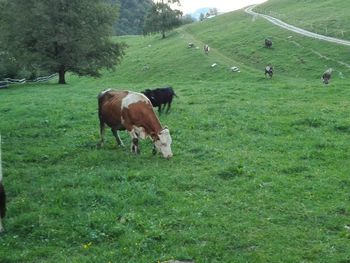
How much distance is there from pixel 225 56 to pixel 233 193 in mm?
52348

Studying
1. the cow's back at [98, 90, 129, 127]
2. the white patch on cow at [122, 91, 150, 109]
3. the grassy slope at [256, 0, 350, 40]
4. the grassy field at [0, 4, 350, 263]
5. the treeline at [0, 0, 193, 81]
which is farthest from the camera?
the grassy slope at [256, 0, 350, 40]

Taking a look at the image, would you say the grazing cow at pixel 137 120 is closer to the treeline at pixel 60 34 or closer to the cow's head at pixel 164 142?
the cow's head at pixel 164 142

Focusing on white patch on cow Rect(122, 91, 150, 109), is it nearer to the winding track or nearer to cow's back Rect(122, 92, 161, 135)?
cow's back Rect(122, 92, 161, 135)

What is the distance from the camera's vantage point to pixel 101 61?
52781 millimetres

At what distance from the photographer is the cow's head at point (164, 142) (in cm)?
1606

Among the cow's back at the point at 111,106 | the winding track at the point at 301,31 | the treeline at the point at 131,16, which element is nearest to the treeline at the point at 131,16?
the treeline at the point at 131,16

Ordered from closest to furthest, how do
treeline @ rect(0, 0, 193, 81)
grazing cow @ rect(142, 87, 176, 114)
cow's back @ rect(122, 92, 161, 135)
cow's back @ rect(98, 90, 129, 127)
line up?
cow's back @ rect(122, 92, 161, 135) < cow's back @ rect(98, 90, 129, 127) < grazing cow @ rect(142, 87, 176, 114) < treeline @ rect(0, 0, 193, 81)

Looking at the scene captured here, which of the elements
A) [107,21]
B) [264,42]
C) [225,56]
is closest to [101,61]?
[107,21]

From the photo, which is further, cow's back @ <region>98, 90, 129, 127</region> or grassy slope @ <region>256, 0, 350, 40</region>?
grassy slope @ <region>256, 0, 350, 40</region>

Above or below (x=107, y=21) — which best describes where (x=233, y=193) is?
below

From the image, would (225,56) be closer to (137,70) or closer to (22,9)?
(137,70)

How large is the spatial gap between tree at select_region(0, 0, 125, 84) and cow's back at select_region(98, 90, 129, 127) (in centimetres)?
3376

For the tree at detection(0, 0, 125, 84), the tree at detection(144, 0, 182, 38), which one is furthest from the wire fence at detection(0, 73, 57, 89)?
the tree at detection(144, 0, 182, 38)

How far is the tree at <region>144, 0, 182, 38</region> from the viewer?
96.9 meters
